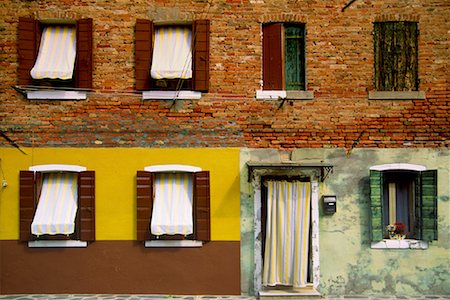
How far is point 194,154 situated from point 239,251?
7.37ft

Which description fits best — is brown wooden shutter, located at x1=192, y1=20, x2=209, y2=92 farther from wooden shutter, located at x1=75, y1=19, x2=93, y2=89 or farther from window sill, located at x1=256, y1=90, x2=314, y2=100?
wooden shutter, located at x1=75, y1=19, x2=93, y2=89

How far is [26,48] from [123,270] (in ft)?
16.9

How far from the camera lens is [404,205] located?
37.0ft

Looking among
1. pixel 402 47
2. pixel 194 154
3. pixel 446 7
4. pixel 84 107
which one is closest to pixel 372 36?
pixel 402 47

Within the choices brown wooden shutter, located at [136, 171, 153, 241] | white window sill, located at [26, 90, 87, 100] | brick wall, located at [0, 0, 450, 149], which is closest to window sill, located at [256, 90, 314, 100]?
brick wall, located at [0, 0, 450, 149]

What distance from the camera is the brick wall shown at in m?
11.2

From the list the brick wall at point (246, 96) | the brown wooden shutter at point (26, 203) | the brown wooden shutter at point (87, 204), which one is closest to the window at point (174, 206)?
the brick wall at point (246, 96)

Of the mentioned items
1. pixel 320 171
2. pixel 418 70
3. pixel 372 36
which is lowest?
pixel 320 171

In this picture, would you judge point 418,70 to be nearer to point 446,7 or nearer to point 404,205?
point 446,7

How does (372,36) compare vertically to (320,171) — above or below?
above

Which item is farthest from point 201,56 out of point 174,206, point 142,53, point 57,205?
point 57,205

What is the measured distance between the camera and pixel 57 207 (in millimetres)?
11008

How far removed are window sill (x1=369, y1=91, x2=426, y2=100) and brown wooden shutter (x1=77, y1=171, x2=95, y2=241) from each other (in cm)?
619

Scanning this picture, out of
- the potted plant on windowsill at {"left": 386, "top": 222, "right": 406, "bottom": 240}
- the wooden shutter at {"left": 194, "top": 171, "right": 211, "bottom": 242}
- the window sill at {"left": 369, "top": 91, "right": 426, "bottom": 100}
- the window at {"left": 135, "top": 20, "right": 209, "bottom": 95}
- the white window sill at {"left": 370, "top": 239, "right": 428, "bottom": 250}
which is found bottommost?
the white window sill at {"left": 370, "top": 239, "right": 428, "bottom": 250}
